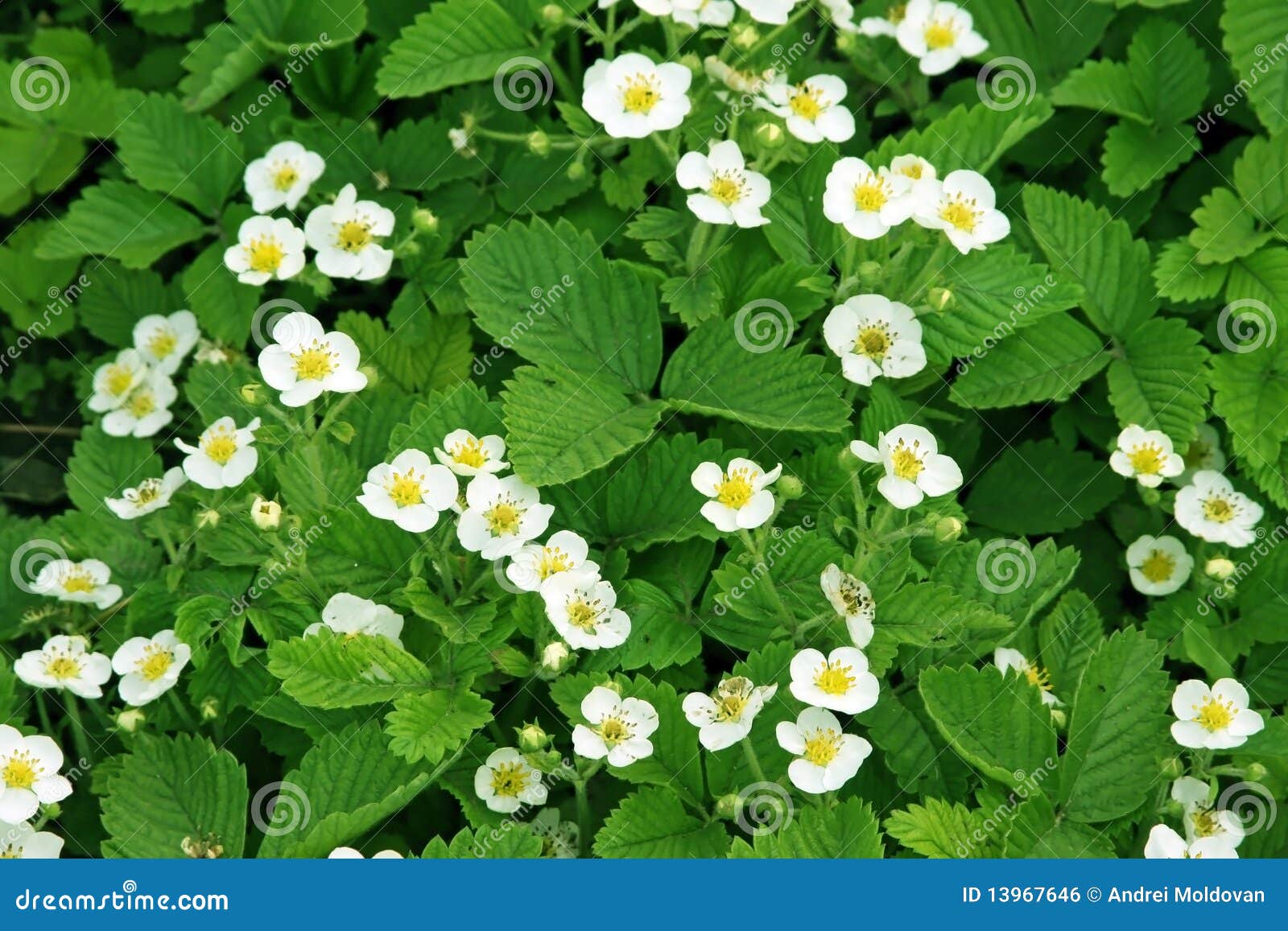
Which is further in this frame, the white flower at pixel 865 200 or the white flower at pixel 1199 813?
the white flower at pixel 865 200

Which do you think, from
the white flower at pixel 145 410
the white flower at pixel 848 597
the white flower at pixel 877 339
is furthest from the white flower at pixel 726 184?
the white flower at pixel 145 410

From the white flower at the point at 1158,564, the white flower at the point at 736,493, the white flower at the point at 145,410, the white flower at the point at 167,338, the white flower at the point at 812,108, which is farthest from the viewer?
the white flower at the point at 167,338

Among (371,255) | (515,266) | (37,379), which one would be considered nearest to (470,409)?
(515,266)

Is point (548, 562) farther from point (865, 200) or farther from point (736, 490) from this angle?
point (865, 200)

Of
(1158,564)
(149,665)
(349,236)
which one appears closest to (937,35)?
(1158,564)

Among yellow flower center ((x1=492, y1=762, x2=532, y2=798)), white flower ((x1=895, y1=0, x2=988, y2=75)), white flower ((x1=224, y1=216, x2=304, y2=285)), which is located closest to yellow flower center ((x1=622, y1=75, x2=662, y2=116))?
white flower ((x1=895, y1=0, x2=988, y2=75))

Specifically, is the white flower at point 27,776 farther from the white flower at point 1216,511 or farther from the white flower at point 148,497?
the white flower at point 1216,511

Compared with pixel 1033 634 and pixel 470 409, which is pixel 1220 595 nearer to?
pixel 1033 634

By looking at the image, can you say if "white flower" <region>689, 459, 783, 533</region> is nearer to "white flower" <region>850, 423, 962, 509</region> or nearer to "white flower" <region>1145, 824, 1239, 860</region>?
"white flower" <region>850, 423, 962, 509</region>

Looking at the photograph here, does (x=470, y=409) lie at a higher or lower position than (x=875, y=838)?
higher
